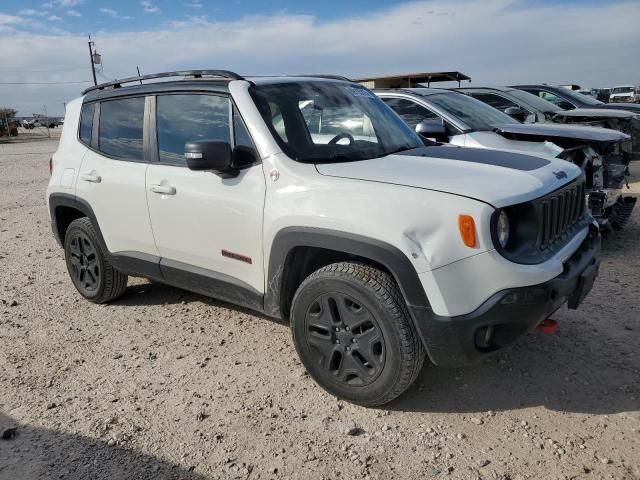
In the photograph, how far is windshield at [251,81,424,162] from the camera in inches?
134

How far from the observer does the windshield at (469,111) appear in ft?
22.6

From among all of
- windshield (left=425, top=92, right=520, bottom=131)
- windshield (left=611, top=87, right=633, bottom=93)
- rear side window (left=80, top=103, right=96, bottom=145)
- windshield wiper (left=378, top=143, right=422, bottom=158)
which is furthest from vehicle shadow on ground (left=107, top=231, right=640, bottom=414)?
windshield (left=611, top=87, right=633, bottom=93)

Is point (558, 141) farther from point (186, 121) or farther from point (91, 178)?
point (91, 178)

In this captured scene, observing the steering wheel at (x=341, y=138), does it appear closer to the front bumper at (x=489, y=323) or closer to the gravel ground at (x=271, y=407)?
the front bumper at (x=489, y=323)

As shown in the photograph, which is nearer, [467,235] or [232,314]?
[467,235]

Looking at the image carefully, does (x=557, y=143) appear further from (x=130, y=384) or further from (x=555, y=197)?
(x=130, y=384)

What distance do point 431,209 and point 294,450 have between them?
55.4 inches

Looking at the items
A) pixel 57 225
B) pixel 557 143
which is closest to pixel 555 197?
pixel 557 143

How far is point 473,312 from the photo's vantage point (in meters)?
2.63

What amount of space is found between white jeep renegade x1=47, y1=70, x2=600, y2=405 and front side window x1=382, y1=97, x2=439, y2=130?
2.79 metres

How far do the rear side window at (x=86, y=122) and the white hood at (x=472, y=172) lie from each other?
249cm

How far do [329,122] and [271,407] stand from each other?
1902mm

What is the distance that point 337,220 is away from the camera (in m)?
2.91

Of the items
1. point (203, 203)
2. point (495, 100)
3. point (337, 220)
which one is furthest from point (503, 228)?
point (495, 100)
